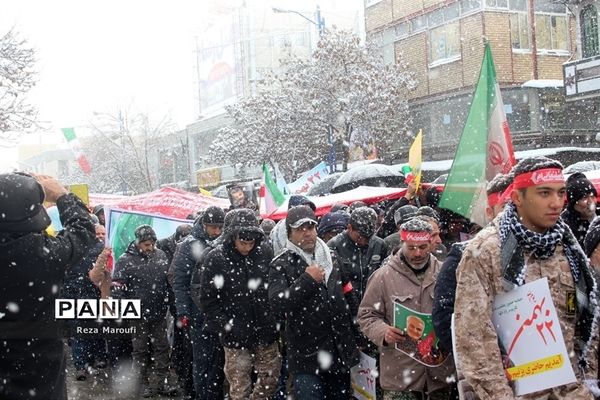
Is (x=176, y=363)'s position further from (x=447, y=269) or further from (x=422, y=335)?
(x=447, y=269)

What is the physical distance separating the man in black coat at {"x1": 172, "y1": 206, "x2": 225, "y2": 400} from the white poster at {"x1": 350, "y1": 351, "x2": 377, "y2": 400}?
6.19ft

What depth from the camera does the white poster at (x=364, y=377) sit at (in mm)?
6082

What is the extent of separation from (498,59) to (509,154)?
25.3 metres

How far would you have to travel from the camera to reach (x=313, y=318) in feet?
21.0

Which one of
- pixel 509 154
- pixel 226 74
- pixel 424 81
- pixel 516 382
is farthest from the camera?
pixel 226 74

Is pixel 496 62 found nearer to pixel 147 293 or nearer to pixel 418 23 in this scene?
pixel 418 23

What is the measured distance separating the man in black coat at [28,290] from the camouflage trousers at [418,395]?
239 centimetres

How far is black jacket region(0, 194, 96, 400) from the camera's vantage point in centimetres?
380

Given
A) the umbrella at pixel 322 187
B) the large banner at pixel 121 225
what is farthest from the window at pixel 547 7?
the large banner at pixel 121 225

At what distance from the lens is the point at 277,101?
3114 centimetres

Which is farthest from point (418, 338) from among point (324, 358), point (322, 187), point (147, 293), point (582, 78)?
point (582, 78)

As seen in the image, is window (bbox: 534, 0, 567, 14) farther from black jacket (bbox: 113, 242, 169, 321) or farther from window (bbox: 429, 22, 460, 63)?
black jacket (bbox: 113, 242, 169, 321)

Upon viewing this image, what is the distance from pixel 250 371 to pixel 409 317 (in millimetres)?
2311

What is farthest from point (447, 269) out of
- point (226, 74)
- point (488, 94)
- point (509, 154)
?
point (226, 74)
